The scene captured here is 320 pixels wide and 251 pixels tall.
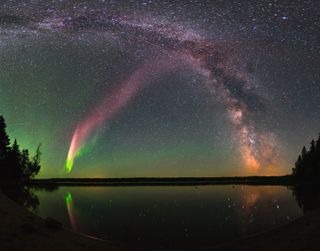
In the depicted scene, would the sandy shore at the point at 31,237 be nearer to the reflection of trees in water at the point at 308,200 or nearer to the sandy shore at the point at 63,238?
the sandy shore at the point at 63,238

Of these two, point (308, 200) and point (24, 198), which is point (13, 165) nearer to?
point (24, 198)

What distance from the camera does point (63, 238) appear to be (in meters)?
19.2

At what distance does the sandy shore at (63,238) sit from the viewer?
16391 millimetres

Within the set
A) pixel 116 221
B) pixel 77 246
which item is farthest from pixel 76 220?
pixel 77 246

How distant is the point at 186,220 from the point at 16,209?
18.1 meters

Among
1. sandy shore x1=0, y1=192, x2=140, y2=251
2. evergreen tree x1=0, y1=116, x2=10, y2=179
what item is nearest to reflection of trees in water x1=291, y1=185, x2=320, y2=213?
sandy shore x1=0, y1=192, x2=140, y2=251

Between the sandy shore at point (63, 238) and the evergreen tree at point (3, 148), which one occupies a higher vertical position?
the sandy shore at point (63, 238)

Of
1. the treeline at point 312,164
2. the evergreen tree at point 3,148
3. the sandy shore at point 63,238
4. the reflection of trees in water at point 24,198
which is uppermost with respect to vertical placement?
the sandy shore at point 63,238

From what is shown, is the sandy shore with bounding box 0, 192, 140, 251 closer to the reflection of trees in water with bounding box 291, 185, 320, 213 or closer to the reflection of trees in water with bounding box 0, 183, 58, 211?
the reflection of trees in water with bounding box 291, 185, 320, 213

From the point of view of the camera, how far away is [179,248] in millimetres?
22203

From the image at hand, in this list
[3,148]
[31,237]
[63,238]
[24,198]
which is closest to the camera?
[31,237]

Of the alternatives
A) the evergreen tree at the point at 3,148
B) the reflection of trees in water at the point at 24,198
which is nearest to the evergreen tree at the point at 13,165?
the evergreen tree at the point at 3,148

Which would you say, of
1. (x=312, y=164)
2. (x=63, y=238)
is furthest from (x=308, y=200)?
(x=312, y=164)

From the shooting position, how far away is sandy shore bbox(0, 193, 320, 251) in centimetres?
1639
